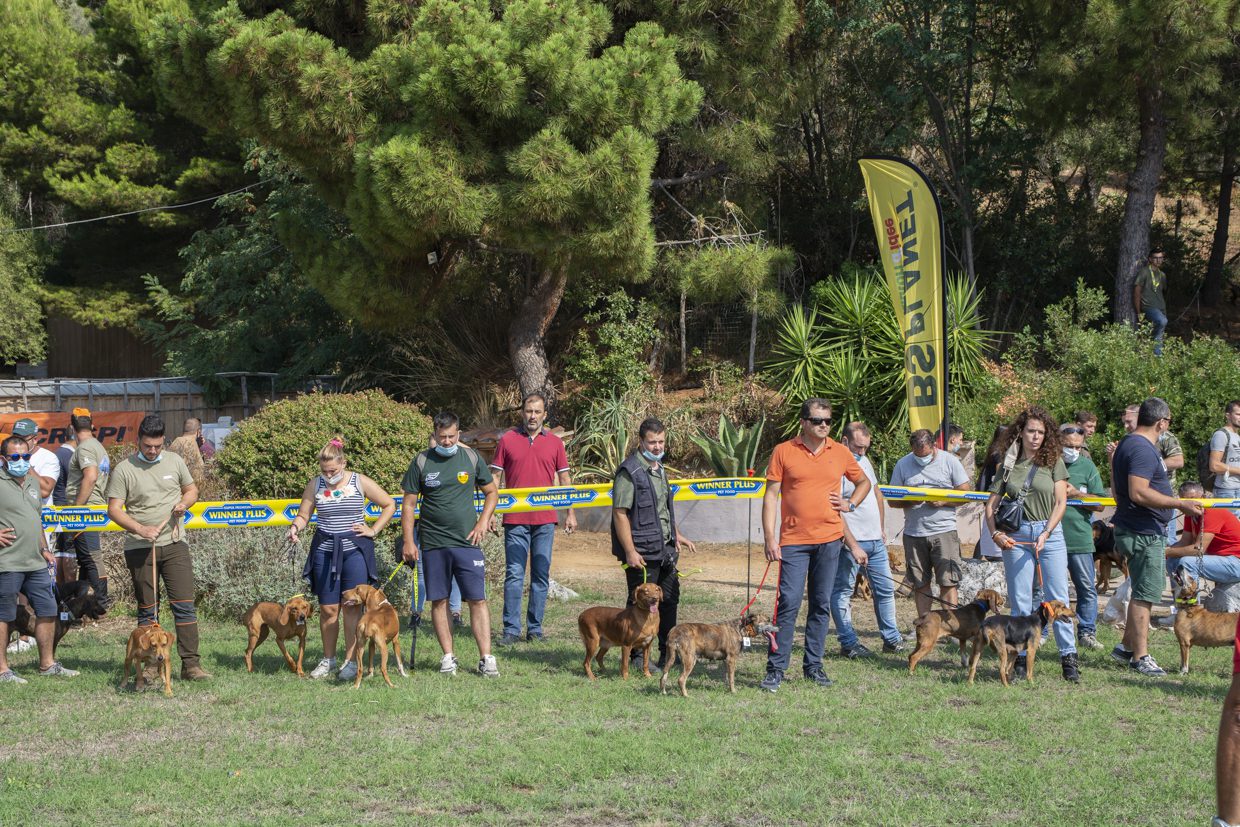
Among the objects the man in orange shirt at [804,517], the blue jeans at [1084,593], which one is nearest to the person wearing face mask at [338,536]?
the man in orange shirt at [804,517]

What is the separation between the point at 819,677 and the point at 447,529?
2.65m

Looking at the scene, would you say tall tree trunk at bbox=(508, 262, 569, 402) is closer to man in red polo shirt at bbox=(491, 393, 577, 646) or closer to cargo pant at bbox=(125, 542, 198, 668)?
man in red polo shirt at bbox=(491, 393, 577, 646)

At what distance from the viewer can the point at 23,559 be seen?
8.12m

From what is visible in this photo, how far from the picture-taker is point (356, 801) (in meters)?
5.69

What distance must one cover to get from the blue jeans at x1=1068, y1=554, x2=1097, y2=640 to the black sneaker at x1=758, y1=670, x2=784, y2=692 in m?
2.84

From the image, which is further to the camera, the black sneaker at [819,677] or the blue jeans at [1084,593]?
the blue jeans at [1084,593]

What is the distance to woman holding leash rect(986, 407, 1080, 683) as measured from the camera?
26.1 ft

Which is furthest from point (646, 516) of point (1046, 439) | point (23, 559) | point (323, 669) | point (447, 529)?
point (23, 559)

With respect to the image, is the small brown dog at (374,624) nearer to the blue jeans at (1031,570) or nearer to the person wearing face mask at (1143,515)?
the blue jeans at (1031,570)

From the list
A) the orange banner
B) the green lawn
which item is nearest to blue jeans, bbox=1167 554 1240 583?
the green lawn

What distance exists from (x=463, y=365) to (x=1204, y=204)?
51.9ft

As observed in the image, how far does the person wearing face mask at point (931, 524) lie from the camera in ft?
29.1

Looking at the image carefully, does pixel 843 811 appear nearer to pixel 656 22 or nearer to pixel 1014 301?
pixel 656 22

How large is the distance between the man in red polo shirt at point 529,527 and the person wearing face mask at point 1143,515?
4036 mm
